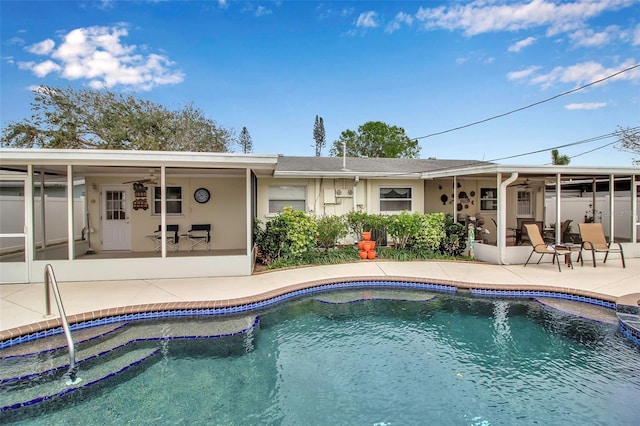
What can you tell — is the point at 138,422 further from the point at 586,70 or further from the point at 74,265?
the point at 586,70

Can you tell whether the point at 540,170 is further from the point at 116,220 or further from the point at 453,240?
the point at 116,220

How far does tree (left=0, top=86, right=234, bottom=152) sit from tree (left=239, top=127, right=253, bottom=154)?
8875 mm

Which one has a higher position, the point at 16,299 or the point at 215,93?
the point at 215,93

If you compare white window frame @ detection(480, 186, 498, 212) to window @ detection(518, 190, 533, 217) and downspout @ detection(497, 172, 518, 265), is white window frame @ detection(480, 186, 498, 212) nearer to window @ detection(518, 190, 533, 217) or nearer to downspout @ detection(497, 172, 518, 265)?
window @ detection(518, 190, 533, 217)

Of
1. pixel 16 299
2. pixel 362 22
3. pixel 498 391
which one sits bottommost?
pixel 498 391

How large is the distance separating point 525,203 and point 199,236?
12.6 meters

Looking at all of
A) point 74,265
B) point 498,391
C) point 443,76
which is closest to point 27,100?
point 74,265

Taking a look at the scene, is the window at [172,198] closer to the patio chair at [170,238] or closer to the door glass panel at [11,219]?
the patio chair at [170,238]

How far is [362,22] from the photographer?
Result: 13961mm

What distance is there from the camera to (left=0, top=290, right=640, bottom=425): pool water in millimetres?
3191

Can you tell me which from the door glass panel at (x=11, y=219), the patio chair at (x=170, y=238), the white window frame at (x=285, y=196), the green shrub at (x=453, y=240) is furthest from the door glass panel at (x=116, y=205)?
the green shrub at (x=453, y=240)

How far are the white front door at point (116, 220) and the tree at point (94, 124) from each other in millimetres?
12849

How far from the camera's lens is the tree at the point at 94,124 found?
20109 mm

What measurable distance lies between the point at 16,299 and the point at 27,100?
803 inches
